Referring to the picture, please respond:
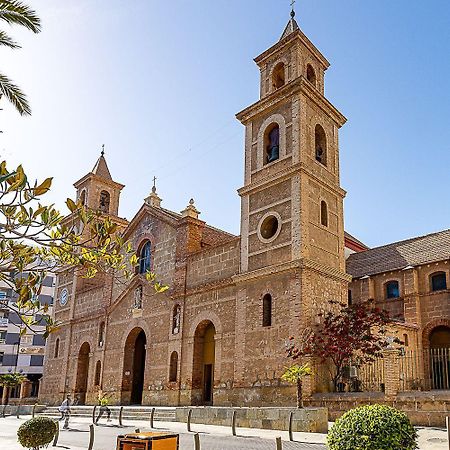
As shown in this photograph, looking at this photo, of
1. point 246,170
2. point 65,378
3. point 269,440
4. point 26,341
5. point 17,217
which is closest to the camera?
point 17,217

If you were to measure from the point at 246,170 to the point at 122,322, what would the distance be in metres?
11.8

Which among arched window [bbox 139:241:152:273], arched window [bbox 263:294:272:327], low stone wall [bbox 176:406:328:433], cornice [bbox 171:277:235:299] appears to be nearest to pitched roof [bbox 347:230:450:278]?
cornice [bbox 171:277:235:299]

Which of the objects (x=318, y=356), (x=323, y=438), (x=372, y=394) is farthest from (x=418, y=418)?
(x=318, y=356)

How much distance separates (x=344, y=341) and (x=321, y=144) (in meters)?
9.33

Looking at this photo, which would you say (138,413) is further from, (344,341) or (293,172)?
(293,172)

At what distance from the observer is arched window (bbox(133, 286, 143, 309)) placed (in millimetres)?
28516

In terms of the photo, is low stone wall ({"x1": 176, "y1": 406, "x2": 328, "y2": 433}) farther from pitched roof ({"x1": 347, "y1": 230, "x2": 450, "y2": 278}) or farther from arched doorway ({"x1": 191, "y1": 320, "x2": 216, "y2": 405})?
pitched roof ({"x1": 347, "y1": 230, "x2": 450, "y2": 278})

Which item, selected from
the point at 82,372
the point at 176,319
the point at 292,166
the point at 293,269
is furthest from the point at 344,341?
the point at 82,372

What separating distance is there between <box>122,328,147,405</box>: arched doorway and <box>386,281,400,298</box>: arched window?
14.3m

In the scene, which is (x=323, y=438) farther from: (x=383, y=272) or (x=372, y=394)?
(x=383, y=272)

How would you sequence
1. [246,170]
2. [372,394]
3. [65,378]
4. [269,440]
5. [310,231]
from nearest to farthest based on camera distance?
[269,440]
[372,394]
[310,231]
[246,170]
[65,378]

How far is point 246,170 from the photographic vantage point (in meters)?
23.9

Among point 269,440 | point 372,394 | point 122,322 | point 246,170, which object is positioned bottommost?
point 269,440

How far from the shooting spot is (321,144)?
2366cm
